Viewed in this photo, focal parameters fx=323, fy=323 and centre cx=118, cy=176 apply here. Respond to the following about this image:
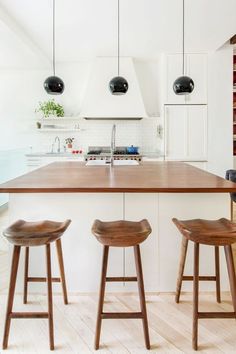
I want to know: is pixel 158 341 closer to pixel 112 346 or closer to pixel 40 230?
pixel 112 346

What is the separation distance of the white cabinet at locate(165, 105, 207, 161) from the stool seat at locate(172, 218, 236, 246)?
3.63 m

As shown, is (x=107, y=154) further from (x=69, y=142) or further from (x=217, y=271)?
(x=217, y=271)

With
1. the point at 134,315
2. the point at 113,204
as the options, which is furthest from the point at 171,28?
the point at 134,315

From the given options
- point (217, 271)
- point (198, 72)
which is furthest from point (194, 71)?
point (217, 271)

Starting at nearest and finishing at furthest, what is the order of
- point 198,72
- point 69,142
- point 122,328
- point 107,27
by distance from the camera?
point 122,328 → point 107,27 → point 198,72 → point 69,142

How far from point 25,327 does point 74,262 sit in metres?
0.59

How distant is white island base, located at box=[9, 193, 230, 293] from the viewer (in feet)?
8.25

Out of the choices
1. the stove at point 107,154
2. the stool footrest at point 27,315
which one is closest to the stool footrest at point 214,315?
the stool footrest at point 27,315

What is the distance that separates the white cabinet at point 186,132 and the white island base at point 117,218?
3281mm

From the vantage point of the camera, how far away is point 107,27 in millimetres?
4480

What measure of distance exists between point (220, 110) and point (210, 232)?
4.22 m

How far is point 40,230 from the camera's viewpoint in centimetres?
207

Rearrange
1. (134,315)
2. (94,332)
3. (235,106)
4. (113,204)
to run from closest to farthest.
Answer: (134,315) < (94,332) < (113,204) < (235,106)

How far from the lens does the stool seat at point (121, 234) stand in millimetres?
1848
